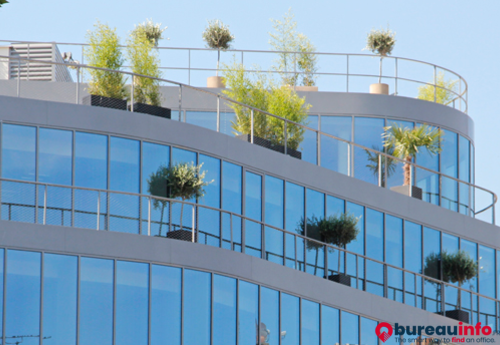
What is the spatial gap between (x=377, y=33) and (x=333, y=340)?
43.7 ft

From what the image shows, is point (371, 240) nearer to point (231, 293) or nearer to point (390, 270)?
point (390, 270)

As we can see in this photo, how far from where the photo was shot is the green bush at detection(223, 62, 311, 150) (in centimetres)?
2800

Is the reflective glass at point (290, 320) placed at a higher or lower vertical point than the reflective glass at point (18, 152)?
lower

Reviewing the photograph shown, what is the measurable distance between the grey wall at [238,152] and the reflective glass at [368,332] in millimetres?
3508

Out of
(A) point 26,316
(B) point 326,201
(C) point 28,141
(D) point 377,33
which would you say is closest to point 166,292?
(A) point 26,316

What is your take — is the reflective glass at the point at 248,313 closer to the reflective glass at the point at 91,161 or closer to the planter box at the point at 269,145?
Answer: the reflective glass at the point at 91,161

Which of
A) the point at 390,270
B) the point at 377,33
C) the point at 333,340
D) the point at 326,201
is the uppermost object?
the point at 377,33

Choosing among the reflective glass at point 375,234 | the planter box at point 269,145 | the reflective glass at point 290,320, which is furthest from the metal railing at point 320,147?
the reflective glass at point 290,320

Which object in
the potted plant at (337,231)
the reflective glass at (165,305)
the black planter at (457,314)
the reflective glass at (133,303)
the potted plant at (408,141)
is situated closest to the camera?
the reflective glass at (133,303)

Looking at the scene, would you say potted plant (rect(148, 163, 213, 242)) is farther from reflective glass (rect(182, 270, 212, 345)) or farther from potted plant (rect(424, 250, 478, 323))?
potted plant (rect(424, 250, 478, 323))

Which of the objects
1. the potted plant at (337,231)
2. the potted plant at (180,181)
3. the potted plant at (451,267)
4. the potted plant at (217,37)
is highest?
the potted plant at (217,37)

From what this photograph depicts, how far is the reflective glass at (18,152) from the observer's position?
75.8ft

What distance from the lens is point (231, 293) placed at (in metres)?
23.1

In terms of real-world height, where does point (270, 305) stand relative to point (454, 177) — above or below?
below
